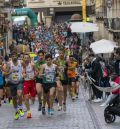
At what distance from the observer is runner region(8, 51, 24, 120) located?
1555 cm

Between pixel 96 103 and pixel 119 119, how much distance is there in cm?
483

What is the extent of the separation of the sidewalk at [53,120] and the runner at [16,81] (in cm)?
39

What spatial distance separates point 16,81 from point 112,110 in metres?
2.62

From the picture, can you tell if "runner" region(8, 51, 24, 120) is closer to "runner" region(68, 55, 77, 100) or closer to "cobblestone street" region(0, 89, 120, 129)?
"cobblestone street" region(0, 89, 120, 129)

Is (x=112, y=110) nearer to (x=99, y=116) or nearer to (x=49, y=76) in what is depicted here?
(x=99, y=116)

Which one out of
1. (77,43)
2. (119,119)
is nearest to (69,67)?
(119,119)

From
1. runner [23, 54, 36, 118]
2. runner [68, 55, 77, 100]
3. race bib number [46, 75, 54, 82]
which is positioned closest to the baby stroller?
race bib number [46, 75, 54, 82]

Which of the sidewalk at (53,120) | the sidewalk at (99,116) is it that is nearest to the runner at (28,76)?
the sidewalk at (53,120)

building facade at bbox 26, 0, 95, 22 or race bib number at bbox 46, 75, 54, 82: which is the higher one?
race bib number at bbox 46, 75, 54, 82

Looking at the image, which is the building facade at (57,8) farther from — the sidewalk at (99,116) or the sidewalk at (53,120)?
the sidewalk at (53,120)

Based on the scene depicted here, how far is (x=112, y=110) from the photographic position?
47.4 feet

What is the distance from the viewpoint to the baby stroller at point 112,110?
47.2ft

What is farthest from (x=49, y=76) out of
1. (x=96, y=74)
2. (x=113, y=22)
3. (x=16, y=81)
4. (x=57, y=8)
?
(x=57, y=8)

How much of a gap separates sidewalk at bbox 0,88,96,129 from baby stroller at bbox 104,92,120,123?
39cm
